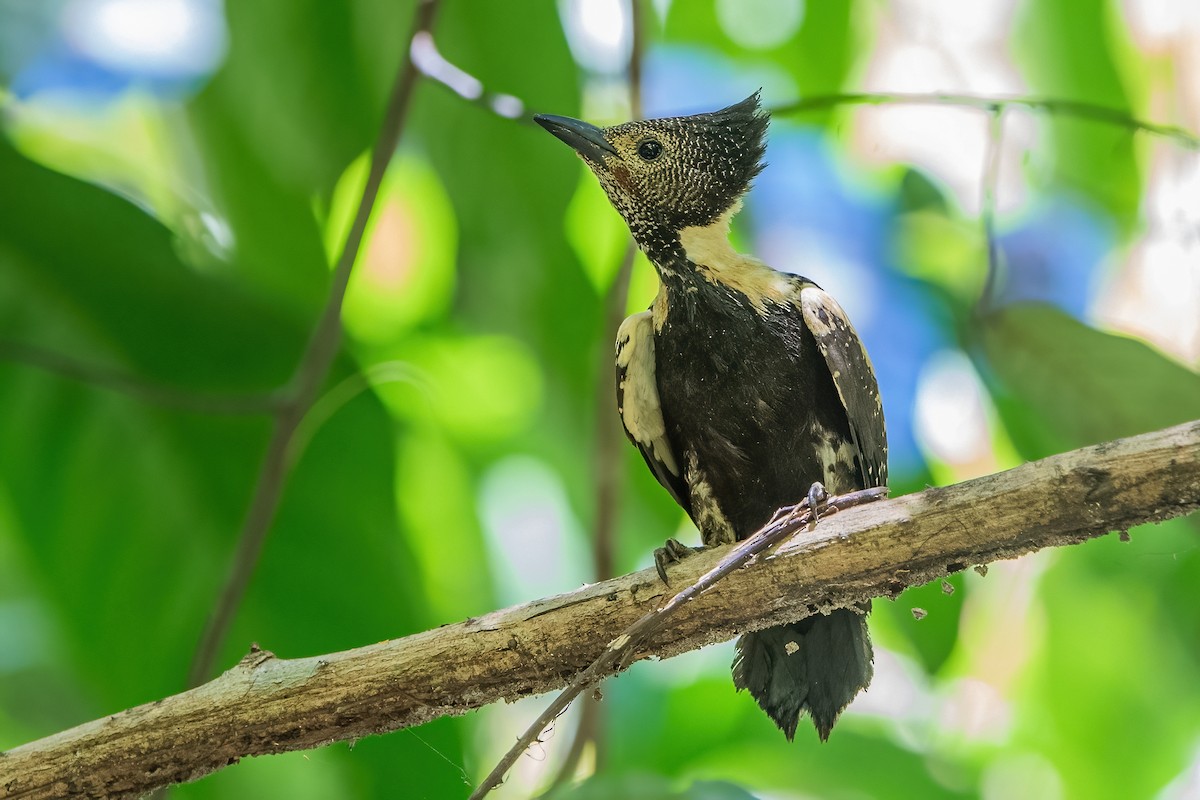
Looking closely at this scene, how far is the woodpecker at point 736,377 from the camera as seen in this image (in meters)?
2.75

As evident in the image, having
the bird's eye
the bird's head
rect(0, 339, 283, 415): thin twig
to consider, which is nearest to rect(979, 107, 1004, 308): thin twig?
the bird's head

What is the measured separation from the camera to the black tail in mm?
2719

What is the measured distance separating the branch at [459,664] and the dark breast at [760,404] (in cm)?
66

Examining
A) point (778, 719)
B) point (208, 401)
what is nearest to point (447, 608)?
point (208, 401)

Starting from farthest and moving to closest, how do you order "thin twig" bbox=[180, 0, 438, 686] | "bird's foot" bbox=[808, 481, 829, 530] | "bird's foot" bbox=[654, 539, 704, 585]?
"thin twig" bbox=[180, 0, 438, 686] < "bird's foot" bbox=[654, 539, 704, 585] < "bird's foot" bbox=[808, 481, 829, 530]

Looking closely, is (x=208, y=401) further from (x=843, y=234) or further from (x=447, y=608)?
(x=843, y=234)

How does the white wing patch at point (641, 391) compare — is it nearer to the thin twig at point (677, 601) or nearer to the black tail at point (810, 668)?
the black tail at point (810, 668)

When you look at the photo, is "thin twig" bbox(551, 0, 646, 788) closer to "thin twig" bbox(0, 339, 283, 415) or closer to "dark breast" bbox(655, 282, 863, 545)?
"dark breast" bbox(655, 282, 863, 545)

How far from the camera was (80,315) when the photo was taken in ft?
10.5

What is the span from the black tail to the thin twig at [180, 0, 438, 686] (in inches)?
49.9

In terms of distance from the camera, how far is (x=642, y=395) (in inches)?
121

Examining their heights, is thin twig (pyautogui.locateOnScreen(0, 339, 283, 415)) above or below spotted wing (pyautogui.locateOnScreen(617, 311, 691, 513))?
above

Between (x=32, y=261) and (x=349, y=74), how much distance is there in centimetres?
108

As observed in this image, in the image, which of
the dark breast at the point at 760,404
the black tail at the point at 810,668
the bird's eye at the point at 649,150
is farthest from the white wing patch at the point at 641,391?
the black tail at the point at 810,668
